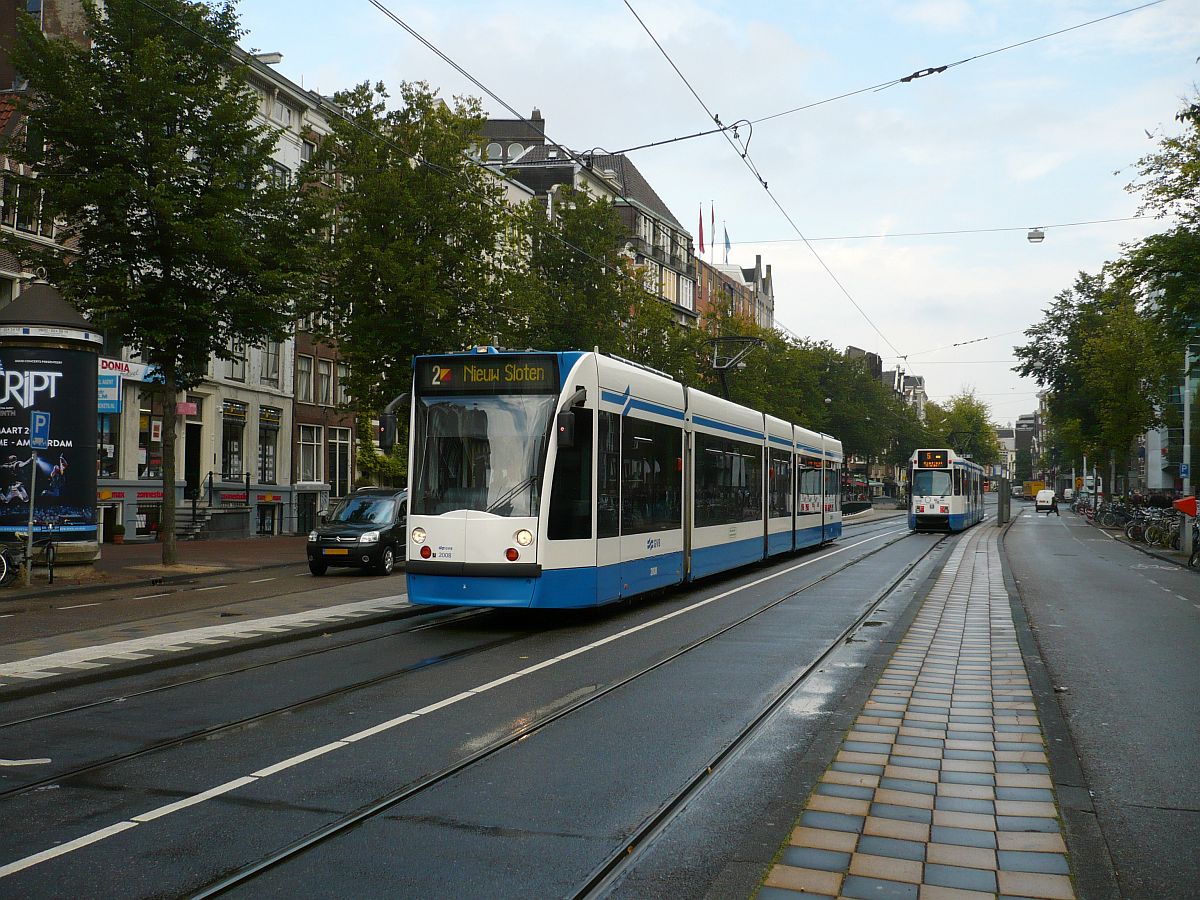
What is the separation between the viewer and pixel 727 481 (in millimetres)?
19516

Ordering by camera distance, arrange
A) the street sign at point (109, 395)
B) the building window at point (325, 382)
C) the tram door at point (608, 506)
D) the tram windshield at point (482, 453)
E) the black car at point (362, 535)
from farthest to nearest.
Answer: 1. the building window at point (325, 382)
2. the street sign at point (109, 395)
3. the black car at point (362, 535)
4. the tram door at point (608, 506)
5. the tram windshield at point (482, 453)

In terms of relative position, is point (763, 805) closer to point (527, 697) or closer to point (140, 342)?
point (527, 697)

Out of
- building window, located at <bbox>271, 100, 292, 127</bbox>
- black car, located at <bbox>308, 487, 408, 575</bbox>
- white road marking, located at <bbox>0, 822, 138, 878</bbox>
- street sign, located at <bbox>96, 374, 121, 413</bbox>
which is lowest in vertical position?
white road marking, located at <bbox>0, 822, 138, 878</bbox>

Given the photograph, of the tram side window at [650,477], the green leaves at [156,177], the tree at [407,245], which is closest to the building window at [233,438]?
the tree at [407,245]

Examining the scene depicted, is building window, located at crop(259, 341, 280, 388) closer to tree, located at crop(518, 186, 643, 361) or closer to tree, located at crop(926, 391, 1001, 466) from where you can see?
tree, located at crop(518, 186, 643, 361)

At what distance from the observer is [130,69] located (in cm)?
2078

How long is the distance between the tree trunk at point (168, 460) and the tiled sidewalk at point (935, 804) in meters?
16.8

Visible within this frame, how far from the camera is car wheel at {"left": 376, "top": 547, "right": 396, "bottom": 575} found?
21.9 meters

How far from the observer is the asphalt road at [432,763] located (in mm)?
4777

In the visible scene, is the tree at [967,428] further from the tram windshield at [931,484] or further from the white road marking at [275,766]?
the white road marking at [275,766]

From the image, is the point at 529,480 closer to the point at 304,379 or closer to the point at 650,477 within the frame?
the point at 650,477

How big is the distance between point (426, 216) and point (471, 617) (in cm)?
1749

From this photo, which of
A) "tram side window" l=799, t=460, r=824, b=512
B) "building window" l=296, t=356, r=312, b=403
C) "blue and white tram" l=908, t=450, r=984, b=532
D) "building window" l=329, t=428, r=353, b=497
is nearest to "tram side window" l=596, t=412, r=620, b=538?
"tram side window" l=799, t=460, r=824, b=512

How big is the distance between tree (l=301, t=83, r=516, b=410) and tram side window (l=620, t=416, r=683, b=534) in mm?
13830
